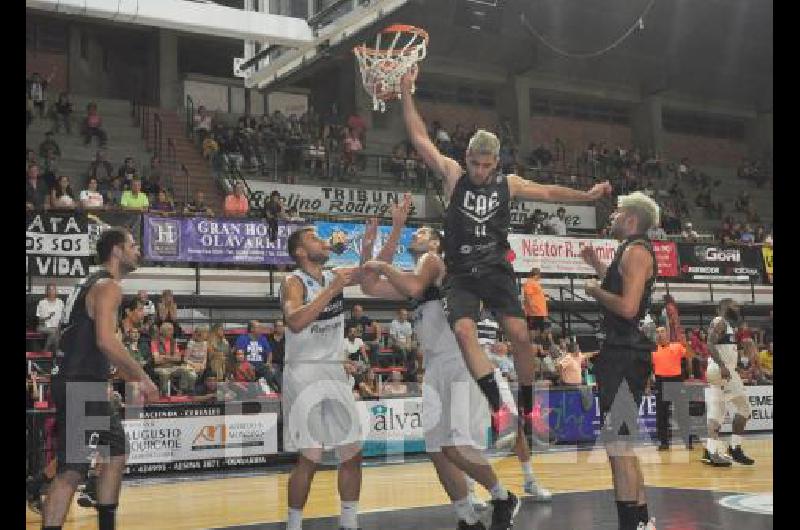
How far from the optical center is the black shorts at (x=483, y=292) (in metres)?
6.73

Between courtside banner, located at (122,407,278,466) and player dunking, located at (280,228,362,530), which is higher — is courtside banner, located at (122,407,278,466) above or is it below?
below

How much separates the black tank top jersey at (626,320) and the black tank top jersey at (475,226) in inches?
39.6

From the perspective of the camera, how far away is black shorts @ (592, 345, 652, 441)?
20.3 feet

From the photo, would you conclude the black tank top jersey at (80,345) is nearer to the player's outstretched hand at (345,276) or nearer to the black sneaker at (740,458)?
the player's outstretched hand at (345,276)

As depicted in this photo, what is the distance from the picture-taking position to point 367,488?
10703 mm

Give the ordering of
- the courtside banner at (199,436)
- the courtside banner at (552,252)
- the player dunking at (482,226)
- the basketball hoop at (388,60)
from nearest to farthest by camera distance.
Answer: the player dunking at (482,226), the basketball hoop at (388,60), the courtside banner at (199,436), the courtside banner at (552,252)

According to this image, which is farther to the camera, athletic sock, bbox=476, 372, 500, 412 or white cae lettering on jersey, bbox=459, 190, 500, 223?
white cae lettering on jersey, bbox=459, 190, 500, 223

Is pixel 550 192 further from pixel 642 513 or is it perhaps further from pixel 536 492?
pixel 536 492

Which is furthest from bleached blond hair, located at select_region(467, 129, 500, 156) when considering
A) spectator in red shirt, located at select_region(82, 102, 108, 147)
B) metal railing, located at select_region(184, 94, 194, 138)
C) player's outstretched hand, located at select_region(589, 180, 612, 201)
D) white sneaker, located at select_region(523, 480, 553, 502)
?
metal railing, located at select_region(184, 94, 194, 138)

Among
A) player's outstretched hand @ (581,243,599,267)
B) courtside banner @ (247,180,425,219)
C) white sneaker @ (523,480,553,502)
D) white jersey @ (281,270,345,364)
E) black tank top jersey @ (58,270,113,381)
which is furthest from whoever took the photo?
courtside banner @ (247,180,425,219)

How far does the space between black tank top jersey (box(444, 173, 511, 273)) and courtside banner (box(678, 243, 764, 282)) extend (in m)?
16.4

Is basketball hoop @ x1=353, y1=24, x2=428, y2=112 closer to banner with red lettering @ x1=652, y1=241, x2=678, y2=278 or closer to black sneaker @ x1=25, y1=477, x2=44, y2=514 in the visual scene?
black sneaker @ x1=25, y1=477, x2=44, y2=514

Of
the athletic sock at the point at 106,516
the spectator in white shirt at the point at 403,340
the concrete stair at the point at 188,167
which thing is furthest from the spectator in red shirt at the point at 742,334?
the athletic sock at the point at 106,516
